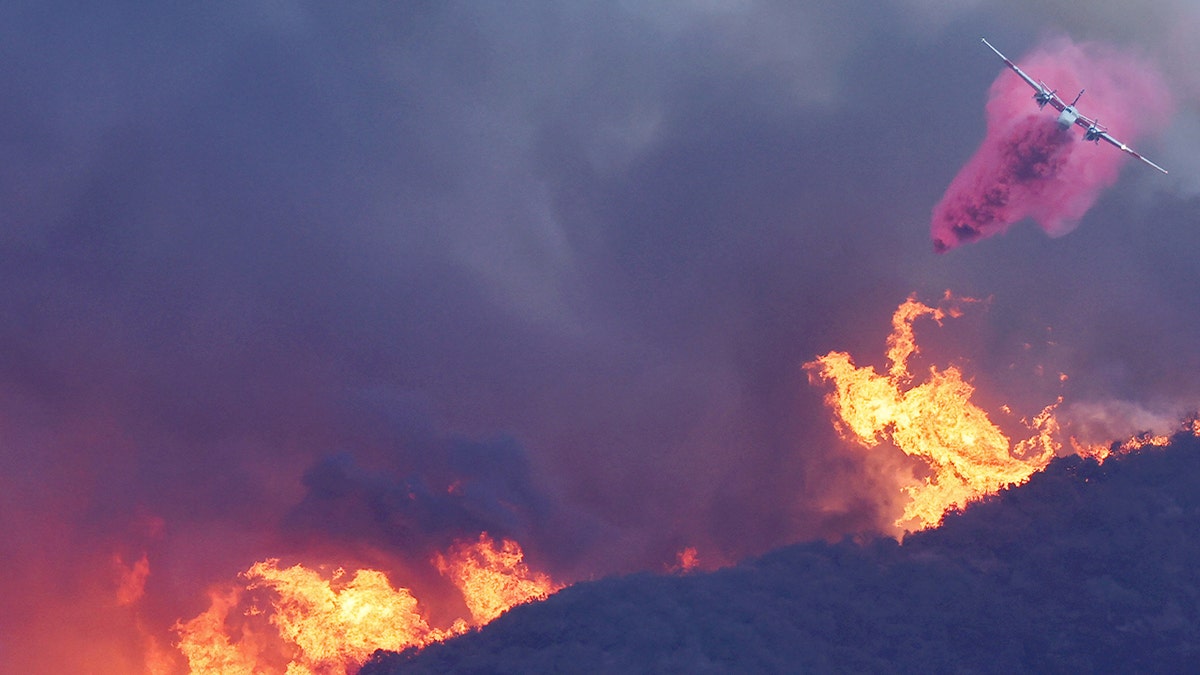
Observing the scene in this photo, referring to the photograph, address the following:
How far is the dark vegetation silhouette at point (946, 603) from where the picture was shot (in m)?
60.8

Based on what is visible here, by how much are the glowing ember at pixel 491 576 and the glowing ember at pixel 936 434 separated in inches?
904

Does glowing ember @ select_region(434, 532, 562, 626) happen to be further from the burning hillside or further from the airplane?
the airplane

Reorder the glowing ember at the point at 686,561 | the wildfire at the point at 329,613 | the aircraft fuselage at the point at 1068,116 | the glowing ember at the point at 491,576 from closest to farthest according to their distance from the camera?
the aircraft fuselage at the point at 1068,116 < the wildfire at the point at 329,613 < the glowing ember at the point at 491,576 < the glowing ember at the point at 686,561

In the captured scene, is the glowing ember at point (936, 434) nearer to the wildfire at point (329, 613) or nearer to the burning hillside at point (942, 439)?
the burning hillside at point (942, 439)

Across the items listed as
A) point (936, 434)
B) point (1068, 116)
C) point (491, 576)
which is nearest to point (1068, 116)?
point (1068, 116)

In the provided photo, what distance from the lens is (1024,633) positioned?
61688 mm

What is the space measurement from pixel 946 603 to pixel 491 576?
93.2ft

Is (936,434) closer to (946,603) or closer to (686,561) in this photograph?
(946,603)

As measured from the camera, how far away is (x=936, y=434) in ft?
223

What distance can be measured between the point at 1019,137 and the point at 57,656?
233ft

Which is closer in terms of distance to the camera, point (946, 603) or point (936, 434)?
point (946, 603)

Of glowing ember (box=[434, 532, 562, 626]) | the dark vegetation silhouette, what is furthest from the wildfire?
the dark vegetation silhouette

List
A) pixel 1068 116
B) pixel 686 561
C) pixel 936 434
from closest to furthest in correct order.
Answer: pixel 1068 116 → pixel 936 434 → pixel 686 561

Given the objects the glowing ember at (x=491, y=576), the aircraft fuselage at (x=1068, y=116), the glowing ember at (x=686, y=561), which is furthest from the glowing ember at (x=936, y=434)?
the glowing ember at (x=491, y=576)
